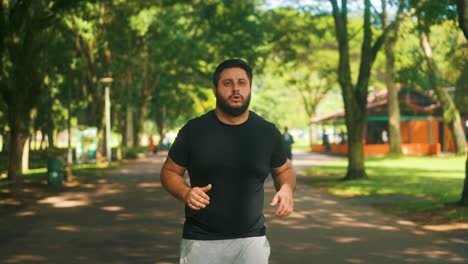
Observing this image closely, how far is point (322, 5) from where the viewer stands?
2397 cm

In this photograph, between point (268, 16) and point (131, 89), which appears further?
point (131, 89)

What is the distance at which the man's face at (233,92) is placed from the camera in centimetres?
392

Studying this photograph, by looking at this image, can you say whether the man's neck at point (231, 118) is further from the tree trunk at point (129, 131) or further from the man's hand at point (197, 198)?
the tree trunk at point (129, 131)

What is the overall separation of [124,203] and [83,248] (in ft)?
23.0

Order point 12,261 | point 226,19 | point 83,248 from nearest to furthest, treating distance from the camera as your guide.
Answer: point 12,261 → point 83,248 → point 226,19

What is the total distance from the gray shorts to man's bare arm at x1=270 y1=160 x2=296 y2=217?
221mm

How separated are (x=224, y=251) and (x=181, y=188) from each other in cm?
41

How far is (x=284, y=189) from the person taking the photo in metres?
3.99

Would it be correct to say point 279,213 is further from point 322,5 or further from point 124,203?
point 322,5

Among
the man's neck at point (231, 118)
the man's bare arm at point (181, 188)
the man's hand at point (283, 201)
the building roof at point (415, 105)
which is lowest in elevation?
the man's hand at point (283, 201)

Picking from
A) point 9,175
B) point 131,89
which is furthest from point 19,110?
point 131,89

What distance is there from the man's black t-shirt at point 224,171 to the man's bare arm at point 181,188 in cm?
5

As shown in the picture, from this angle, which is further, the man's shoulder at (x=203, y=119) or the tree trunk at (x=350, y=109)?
the tree trunk at (x=350, y=109)

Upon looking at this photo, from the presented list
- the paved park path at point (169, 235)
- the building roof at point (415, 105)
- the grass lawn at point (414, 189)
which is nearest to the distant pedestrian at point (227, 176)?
the paved park path at point (169, 235)
